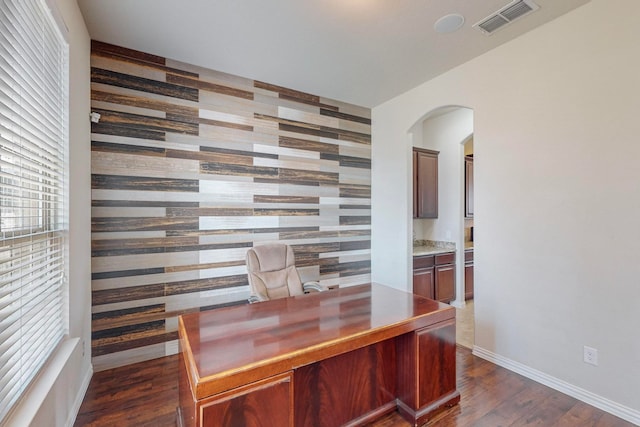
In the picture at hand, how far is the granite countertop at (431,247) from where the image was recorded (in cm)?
403

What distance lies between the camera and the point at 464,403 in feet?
6.75

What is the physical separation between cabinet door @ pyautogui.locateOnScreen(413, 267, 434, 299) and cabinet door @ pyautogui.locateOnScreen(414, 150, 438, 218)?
2.80 ft

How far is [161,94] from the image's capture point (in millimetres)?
2783

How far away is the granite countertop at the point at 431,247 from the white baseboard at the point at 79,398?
3.56 meters

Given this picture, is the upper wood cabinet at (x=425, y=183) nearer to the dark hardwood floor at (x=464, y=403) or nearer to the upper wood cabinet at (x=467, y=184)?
the upper wood cabinet at (x=467, y=184)

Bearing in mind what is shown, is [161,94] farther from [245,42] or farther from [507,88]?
[507,88]

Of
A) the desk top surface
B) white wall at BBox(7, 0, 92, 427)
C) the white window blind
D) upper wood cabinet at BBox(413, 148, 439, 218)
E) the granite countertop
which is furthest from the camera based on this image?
upper wood cabinet at BBox(413, 148, 439, 218)

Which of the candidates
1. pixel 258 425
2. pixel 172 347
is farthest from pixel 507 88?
pixel 172 347

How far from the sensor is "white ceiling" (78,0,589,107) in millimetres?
2105

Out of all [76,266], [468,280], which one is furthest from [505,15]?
[76,266]

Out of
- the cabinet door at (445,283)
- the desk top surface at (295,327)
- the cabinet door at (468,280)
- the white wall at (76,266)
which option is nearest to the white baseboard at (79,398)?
the white wall at (76,266)

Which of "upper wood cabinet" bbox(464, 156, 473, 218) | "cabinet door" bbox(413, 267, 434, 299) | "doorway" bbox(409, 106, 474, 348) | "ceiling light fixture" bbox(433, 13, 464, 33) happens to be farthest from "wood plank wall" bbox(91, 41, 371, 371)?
"upper wood cabinet" bbox(464, 156, 473, 218)

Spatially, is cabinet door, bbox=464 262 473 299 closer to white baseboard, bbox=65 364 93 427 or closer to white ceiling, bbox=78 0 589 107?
white ceiling, bbox=78 0 589 107

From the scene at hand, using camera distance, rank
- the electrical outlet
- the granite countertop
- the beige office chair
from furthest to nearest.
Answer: the granite countertop → the beige office chair → the electrical outlet
